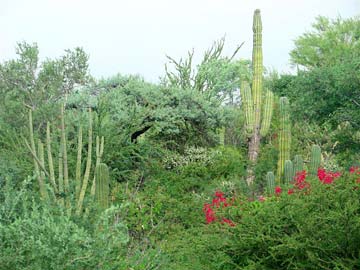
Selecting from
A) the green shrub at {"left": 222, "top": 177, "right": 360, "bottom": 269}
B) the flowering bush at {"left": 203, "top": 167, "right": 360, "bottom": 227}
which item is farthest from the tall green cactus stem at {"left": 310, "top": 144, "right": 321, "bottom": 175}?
the green shrub at {"left": 222, "top": 177, "right": 360, "bottom": 269}

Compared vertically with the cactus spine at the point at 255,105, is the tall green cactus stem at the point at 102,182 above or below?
below

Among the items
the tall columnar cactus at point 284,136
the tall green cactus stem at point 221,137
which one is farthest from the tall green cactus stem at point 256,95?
the tall green cactus stem at point 221,137

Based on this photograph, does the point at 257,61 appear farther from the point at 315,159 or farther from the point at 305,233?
the point at 305,233

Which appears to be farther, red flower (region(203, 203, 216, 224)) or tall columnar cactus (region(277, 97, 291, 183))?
tall columnar cactus (region(277, 97, 291, 183))

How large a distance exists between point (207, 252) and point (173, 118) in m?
9.93

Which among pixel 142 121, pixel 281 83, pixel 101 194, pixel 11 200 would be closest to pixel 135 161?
pixel 142 121

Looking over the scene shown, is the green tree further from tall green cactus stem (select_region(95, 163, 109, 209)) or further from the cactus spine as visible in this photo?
tall green cactus stem (select_region(95, 163, 109, 209))

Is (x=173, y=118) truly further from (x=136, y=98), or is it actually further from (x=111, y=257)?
(x=111, y=257)

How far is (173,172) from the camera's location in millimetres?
18516

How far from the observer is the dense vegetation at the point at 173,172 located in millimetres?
7492

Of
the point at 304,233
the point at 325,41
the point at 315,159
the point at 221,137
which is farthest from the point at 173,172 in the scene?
the point at 325,41

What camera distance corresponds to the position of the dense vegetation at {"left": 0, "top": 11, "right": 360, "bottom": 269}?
7492 mm

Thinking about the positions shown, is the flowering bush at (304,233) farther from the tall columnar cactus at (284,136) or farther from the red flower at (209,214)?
the tall columnar cactus at (284,136)

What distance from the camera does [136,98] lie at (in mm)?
19797
